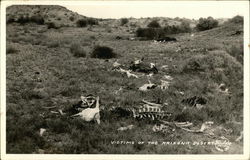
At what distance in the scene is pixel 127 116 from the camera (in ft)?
25.2

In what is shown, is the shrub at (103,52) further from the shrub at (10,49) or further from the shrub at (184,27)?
the shrub at (10,49)

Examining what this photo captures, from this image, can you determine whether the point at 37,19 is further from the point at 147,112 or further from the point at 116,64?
the point at 147,112

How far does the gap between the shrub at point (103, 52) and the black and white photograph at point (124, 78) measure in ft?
0.08

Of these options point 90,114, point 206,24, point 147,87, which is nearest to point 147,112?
point 147,87

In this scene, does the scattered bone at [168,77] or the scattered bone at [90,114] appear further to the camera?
the scattered bone at [168,77]

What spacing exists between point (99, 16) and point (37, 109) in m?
2.44

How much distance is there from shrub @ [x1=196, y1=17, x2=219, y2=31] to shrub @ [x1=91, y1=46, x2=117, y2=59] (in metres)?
2.08

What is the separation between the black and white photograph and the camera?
24.4ft

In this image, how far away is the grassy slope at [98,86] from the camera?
7.36 meters

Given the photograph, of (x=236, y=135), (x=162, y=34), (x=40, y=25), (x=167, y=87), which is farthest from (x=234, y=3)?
(x=40, y=25)

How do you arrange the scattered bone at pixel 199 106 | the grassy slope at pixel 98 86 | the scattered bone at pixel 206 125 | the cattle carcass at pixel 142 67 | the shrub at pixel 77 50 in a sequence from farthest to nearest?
the shrub at pixel 77 50
the cattle carcass at pixel 142 67
the scattered bone at pixel 199 106
the scattered bone at pixel 206 125
the grassy slope at pixel 98 86

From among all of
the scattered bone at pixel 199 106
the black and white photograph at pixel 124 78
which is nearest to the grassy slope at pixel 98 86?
the black and white photograph at pixel 124 78
